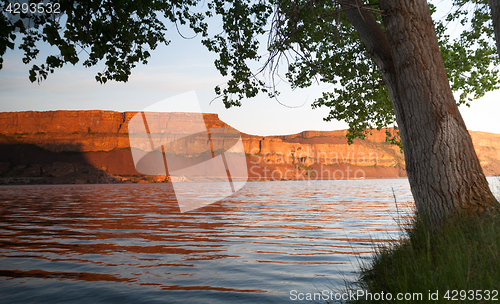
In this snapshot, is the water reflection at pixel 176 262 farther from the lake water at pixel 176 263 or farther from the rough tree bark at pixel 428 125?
the rough tree bark at pixel 428 125

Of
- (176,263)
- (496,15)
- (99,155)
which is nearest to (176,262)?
(176,263)

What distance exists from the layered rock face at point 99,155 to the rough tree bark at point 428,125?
4927 inches

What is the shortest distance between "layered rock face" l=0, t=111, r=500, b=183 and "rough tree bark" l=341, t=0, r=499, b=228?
125149 millimetres

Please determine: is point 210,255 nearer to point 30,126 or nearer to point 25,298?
point 25,298

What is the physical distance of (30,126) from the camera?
168500mm

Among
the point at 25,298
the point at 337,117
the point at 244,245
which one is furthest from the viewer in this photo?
the point at 337,117

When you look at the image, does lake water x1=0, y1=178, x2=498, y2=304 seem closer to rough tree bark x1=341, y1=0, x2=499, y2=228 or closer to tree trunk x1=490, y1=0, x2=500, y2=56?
rough tree bark x1=341, y1=0, x2=499, y2=228

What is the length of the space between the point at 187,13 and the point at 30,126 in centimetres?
19458

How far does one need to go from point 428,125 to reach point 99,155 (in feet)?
559

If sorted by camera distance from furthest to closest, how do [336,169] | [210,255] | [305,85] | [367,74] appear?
[336,169] → [305,85] → [367,74] → [210,255]

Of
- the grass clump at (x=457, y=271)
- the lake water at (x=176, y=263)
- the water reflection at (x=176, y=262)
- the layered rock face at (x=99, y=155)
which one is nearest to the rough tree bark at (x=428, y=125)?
the grass clump at (x=457, y=271)

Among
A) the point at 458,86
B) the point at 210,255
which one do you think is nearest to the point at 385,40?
the point at 210,255

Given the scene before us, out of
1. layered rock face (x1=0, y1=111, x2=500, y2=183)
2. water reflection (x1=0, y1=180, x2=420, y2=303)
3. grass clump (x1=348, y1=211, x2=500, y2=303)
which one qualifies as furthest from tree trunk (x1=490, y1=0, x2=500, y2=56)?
layered rock face (x1=0, y1=111, x2=500, y2=183)

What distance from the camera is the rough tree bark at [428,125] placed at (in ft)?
14.6
